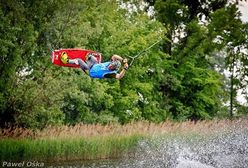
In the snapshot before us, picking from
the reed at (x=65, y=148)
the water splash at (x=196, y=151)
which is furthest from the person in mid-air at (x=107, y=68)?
the reed at (x=65, y=148)

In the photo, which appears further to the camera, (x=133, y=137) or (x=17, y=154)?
(x=133, y=137)

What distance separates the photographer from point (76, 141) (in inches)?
893

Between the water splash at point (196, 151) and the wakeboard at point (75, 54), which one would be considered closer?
the wakeboard at point (75, 54)

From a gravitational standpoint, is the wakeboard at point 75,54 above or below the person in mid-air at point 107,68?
above

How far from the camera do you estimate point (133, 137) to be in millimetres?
25641

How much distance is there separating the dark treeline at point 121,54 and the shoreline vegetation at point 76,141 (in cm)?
93

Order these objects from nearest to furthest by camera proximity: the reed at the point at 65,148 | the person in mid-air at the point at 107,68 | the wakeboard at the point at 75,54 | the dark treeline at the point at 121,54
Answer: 1. the person in mid-air at the point at 107,68
2. the wakeboard at the point at 75,54
3. the reed at the point at 65,148
4. the dark treeline at the point at 121,54

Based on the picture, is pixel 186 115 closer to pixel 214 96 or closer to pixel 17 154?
pixel 214 96

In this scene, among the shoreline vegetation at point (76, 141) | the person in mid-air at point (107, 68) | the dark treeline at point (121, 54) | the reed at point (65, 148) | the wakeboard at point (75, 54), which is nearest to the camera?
the person in mid-air at point (107, 68)

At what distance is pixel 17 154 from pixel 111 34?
11749mm

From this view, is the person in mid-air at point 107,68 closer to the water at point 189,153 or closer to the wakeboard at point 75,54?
the wakeboard at point 75,54

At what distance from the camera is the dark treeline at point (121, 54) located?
2223cm

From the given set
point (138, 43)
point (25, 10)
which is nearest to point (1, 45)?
point (25, 10)

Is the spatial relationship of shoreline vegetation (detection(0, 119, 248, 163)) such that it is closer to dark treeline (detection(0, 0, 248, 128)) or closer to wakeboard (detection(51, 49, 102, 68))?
dark treeline (detection(0, 0, 248, 128))
